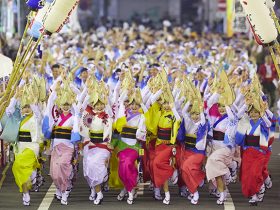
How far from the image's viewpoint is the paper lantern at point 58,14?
2098cm

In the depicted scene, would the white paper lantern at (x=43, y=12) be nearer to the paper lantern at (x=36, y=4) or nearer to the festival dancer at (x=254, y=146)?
the paper lantern at (x=36, y=4)

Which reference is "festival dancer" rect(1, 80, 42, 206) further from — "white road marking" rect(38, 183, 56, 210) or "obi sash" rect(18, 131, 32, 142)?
"white road marking" rect(38, 183, 56, 210)

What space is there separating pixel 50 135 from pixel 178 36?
31.4 m

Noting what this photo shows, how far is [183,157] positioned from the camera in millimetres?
22562

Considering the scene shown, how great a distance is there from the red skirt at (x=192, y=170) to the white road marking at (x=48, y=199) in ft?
6.73

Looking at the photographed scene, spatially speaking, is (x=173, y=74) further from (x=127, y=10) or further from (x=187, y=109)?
(x=127, y=10)

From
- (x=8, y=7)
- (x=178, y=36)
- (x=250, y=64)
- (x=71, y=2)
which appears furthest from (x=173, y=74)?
(x=178, y=36)

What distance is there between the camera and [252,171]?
72.3 ft

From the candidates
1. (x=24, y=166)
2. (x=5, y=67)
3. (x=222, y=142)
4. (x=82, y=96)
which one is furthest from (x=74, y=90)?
(x=222, y=142)

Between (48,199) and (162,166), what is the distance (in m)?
1.79

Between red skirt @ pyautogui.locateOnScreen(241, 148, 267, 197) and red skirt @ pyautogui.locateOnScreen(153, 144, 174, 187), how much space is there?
3.68 feet

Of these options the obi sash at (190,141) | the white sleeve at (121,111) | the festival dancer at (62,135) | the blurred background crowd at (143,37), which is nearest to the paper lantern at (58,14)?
the festival dancer at (62,135)

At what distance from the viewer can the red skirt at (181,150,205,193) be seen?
873 inches

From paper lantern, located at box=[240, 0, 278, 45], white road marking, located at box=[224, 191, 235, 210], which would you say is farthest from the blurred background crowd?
paper lantern, located at box=[240, 0, 278, 45]
